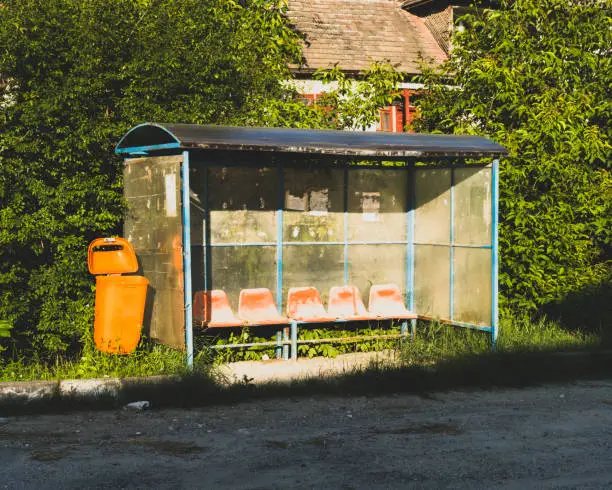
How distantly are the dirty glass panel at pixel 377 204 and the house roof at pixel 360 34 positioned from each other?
414 inches

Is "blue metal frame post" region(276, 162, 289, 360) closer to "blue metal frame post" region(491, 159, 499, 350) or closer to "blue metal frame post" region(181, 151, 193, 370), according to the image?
"blue metal frame post" region(181, 151, 193, 370)

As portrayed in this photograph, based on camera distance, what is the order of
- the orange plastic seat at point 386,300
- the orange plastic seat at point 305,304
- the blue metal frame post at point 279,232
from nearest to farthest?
the orange plastic seat at point 305,304 < the blue metal frame post at point 279,232 < the orange plastic seat at point 386,300

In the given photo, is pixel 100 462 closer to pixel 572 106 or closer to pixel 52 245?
pixel 52 245

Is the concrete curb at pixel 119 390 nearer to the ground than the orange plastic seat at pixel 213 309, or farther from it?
nearer to the ground

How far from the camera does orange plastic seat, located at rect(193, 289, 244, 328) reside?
36.6 ft

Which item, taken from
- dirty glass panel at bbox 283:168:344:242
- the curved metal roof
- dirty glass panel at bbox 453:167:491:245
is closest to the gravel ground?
the curved metal roof

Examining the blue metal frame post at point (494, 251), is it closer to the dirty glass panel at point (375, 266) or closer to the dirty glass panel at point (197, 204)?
the dirty glass panel at point (375, 266)

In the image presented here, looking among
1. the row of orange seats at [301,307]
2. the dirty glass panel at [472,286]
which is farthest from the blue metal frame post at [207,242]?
the dirty glass panel at [472,286]

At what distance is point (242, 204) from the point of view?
11.8 meters

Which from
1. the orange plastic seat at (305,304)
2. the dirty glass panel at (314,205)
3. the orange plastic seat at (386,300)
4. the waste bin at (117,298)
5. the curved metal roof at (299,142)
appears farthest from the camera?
the orange plastic seat at (386,300)

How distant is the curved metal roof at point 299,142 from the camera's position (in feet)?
32.2

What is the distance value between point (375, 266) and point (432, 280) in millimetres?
792

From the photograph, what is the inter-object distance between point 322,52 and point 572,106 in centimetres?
1137

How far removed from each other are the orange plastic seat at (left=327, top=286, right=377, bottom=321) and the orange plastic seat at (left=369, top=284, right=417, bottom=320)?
18cm
